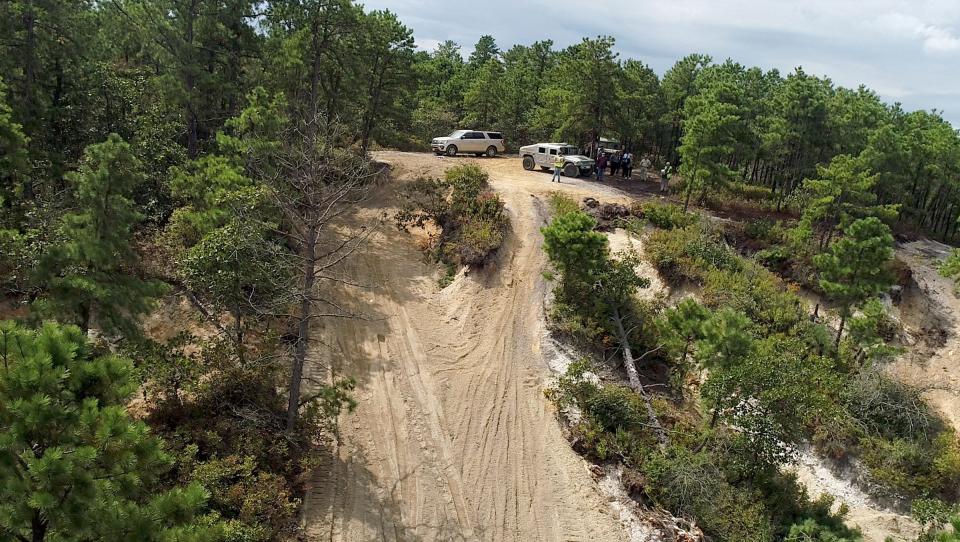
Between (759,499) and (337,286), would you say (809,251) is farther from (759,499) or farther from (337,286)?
(337,286)

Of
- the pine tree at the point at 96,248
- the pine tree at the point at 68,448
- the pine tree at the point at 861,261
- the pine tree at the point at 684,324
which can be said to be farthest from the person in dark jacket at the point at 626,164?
the pine tree at the point at 68,448

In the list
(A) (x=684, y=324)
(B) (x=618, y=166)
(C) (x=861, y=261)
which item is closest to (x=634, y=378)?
(A) (x=684, y=324)

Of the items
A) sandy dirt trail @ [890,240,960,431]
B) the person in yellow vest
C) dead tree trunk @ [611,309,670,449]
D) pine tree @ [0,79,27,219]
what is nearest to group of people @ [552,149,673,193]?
the person in yellow vest

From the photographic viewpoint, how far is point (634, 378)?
1673 cm

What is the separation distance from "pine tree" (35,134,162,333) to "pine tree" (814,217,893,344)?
19588mm

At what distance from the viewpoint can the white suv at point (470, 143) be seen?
34281mm

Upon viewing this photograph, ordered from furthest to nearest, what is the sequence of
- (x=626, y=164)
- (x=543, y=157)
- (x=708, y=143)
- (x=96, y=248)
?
(x=626, y=164)
(x=543, y=157)
(x=708, y=143)
(x=96, y=248)

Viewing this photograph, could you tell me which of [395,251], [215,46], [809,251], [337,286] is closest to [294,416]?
[337,286]

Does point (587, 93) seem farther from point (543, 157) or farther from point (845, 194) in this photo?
point (845, 194)

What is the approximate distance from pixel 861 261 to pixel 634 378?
8509 mm

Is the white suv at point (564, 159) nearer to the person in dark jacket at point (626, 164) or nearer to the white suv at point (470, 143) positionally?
the person in dark jacket at point (626, 164)

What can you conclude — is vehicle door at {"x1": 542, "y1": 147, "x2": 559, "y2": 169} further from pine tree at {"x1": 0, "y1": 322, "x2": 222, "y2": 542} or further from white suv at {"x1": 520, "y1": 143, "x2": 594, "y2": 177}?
pine tree at {"x1": 0, "y1": 322, "x2": 222, "y2": 542}

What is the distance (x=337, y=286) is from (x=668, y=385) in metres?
11.6

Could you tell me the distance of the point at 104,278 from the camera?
439 inches
